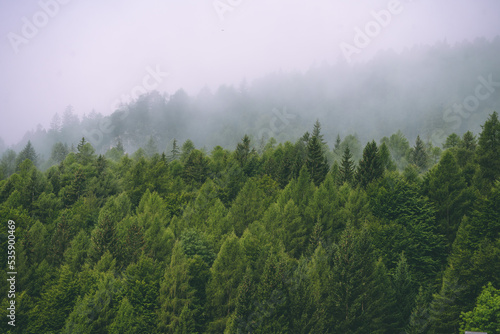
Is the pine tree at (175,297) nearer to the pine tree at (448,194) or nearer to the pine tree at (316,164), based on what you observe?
the pine tree at (448,194)

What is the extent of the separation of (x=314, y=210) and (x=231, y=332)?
2361 centimetres

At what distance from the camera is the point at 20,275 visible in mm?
51656

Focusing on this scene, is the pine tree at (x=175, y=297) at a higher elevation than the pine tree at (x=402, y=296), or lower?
higher

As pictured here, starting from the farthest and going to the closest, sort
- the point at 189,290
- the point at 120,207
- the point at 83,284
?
the point at 120,207 → the point at 83,284 → the point at 189,290

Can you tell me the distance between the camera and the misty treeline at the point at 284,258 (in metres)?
35.9

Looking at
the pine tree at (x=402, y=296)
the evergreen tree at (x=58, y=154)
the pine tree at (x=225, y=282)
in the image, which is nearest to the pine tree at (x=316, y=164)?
the pine tree at (x=225, y=282)

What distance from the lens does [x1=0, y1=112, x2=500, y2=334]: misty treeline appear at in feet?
118

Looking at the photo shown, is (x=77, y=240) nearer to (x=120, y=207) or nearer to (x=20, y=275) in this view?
(x=20, y=275)

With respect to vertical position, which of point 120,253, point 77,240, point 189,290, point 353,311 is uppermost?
point 77,240

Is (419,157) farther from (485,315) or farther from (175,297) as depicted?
(175,297)

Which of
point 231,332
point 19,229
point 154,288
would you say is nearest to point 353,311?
point 231,332

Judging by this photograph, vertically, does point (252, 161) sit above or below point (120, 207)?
above

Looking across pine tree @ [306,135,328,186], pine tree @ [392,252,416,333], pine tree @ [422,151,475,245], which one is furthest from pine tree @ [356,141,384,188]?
pine tree @ [392,252,416,333]

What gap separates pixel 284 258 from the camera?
1597 inches
